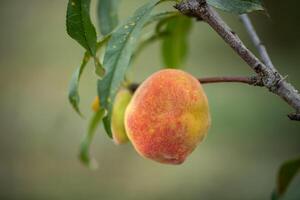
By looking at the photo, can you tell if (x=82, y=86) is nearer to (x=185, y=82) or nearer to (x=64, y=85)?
→ (x=64, y=85)

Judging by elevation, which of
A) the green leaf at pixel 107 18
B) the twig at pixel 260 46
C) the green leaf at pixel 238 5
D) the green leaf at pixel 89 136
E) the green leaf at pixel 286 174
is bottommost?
the green leaf at pixel 89 136

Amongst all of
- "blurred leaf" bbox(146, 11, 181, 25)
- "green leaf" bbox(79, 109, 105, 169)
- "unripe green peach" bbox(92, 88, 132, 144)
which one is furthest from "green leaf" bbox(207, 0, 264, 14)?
"green leaf" bbox(79, 109, 105, 169)

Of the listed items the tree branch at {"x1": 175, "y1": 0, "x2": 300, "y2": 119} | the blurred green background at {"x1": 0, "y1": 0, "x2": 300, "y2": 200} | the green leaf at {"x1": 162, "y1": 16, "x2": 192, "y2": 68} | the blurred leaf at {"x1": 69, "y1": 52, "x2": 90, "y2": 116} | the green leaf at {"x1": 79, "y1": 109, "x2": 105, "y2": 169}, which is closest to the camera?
the tree branch at {"x1": 175, "y1": 0, "x2": 300, "y2": 119}

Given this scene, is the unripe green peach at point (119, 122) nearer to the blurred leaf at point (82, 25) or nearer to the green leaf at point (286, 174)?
the blurred leaf at point (82, 25)

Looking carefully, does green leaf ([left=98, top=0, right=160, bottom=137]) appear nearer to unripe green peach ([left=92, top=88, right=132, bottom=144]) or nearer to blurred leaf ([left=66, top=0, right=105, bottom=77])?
blurred leaf ([left=66, top=0, right=105, bottom=77])

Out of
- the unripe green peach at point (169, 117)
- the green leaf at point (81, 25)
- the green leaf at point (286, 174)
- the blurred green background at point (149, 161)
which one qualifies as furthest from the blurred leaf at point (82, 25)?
the blurred green background at point (149, 161)
